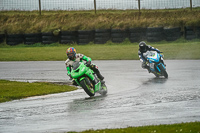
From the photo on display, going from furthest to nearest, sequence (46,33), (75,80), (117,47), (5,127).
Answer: (46,33)
(117,47)
(75,80)
(5,127)

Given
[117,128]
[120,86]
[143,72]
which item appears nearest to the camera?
[117,128]

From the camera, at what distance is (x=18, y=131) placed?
299 inches

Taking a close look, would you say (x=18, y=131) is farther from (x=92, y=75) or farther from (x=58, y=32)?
(x=58, y=32)

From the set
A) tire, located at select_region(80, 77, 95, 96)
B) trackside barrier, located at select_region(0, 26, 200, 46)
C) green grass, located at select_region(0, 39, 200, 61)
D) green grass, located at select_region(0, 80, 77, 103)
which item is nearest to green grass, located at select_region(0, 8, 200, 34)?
trackside barrier, located at select_region(0, 26, 200, 46)

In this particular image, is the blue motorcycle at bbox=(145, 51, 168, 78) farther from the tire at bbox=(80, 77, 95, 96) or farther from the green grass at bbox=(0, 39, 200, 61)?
the green grass at bbox=(0, 39, 200, 61)

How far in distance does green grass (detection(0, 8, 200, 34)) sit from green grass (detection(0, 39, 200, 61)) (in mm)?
2001

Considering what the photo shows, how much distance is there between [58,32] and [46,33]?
3.01 feet

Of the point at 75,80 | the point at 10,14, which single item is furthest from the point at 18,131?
the point at 10,14

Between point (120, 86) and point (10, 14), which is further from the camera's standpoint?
point (10, 14)

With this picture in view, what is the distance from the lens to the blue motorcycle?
607 inches

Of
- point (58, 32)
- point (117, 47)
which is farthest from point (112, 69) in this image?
point (58, 32)

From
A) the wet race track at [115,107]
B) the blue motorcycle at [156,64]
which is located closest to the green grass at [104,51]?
the blue motorcycle at [156,64]

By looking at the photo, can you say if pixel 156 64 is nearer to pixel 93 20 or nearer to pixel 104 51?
pixel 104 51

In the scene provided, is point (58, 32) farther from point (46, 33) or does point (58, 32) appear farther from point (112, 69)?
point (112, 69)
